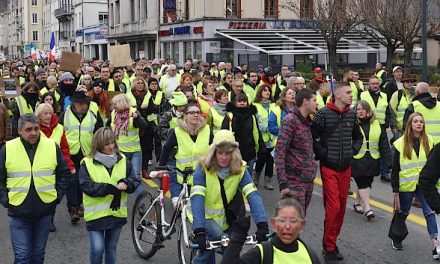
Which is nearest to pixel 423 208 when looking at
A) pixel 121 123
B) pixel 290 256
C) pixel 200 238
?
pixel 200 238

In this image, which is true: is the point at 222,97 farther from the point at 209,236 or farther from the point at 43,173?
the point at 209,236

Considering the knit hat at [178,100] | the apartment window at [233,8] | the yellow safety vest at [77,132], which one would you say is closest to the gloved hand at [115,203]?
the yellow safety vest at [77,132]

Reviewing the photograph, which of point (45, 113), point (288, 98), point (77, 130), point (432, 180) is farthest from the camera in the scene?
point (288, 98)

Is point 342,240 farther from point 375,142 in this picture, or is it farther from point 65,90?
point 65,90

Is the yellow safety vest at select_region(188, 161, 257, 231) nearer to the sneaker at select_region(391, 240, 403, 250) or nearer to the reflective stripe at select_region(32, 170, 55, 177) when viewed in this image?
the reflective stripe at select_region(32, 170, 55, 177)

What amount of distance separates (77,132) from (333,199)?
364cm

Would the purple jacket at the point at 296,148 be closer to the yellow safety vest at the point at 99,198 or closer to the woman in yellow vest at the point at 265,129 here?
the yellow safety vest at the point at 99,198

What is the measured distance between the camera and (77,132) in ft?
27.9

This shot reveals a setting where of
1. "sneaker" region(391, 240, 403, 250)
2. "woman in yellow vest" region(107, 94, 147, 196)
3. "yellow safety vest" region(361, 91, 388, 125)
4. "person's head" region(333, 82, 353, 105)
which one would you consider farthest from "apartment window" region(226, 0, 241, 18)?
"person's head" region(333, 82, 353, 105)

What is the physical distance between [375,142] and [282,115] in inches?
66.8

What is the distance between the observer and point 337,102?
6703 mm

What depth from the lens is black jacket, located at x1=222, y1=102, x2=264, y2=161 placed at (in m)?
9.12

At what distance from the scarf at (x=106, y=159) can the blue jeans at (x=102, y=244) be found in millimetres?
591

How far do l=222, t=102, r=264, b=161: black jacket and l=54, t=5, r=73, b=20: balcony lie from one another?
71882mm
